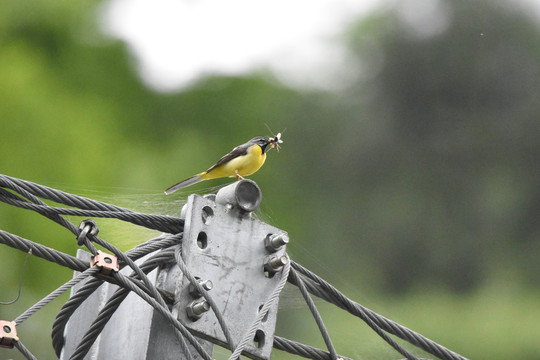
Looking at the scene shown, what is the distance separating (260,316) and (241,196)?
0.43 m

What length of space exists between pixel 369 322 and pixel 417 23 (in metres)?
14.9

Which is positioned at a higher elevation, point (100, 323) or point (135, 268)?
point (135, 268)

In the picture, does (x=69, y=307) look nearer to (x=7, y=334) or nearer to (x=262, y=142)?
(x=7, y=334)

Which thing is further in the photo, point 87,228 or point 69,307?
point 69,307

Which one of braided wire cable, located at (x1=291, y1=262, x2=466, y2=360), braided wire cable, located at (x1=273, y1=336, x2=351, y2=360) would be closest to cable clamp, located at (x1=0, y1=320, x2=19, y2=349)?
braided wire cable, located at (x1=273, y1=336, x2=351, y2=360)

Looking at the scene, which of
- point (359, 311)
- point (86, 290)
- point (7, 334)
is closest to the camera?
point (7, 334)

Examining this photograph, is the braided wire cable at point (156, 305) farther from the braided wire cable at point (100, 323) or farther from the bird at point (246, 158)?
the bird at point (246, 158)

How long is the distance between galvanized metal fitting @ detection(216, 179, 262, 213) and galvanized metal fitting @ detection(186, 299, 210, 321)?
363 millimetres

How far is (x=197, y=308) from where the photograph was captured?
122 inches

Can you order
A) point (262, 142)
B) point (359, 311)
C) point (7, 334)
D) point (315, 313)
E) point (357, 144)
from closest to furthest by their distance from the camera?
point (7, 334) → point (315, 313) → point (359, 311) → point (262, 142) → point (357, 144)

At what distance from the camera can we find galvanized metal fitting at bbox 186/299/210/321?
3090mm

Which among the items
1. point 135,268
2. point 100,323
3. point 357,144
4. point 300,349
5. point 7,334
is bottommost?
point 7,334

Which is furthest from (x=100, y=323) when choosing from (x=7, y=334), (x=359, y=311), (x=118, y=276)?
(x=359, y=311)

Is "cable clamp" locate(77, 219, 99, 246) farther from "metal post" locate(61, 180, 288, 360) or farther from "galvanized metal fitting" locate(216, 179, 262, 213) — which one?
"galvanized metal fitting" locate(216, 179, 262, 213)
